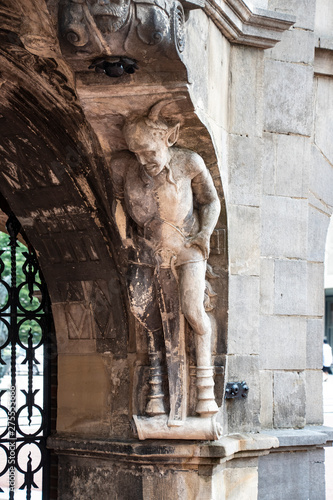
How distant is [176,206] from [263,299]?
1356mm

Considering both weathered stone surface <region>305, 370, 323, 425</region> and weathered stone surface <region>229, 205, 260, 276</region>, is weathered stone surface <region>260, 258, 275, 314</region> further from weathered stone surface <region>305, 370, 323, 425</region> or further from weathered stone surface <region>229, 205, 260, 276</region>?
weathered stone surface <region>305, 370, 323, 425</region>

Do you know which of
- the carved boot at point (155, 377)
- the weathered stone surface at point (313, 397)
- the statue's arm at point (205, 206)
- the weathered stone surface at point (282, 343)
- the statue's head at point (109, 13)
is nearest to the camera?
the statue's head at point (109, 13)

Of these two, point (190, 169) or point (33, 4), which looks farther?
point (190, 169)

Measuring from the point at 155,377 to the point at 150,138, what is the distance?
5.13 feet

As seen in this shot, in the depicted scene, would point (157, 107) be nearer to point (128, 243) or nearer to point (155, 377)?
point (128, 243)

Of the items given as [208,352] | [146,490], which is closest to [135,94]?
[208,352]

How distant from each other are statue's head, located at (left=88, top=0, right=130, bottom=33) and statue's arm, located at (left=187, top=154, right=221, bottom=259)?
1.21m

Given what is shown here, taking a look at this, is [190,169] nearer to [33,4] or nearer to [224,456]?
[33,4]

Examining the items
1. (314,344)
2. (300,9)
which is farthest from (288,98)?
(314,344)

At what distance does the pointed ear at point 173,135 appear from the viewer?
470 centimetres

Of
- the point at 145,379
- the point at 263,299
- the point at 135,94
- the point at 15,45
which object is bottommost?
the point at 145,379

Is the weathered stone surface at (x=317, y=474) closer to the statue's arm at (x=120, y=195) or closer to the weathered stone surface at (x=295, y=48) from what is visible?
the statue's arm at (x=120, y=195)

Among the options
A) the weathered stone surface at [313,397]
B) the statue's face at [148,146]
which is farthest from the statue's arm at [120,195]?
the weathered stone surface at [313,397]

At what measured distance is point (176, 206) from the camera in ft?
16.0
